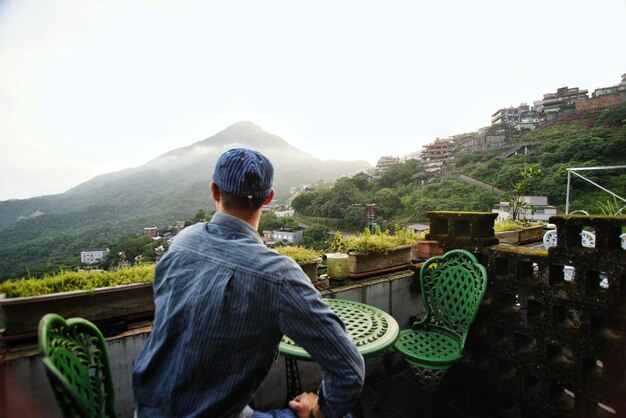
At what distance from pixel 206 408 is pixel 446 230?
2.59 meters

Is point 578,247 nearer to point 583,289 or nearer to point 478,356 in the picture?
point 583,289

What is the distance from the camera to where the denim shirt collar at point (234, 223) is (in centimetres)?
98

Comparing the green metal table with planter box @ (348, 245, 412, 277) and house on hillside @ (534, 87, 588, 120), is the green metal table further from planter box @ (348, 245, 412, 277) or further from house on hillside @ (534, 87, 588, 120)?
house on hillside @ (534, 87, 588, 120)

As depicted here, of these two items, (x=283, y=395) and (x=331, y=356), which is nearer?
(x=331, y=356)

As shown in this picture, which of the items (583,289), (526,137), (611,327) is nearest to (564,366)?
(611,327)

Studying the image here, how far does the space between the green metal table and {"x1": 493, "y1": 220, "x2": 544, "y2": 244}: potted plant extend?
13.7 ft

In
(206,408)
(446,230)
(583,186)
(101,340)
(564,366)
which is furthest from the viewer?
(583,186)

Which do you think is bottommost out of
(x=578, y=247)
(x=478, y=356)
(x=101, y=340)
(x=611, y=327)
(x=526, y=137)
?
(x=478, y=356)

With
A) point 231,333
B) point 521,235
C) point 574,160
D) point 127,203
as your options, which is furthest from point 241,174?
point 574,160

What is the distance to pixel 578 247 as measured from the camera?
1.74 metres

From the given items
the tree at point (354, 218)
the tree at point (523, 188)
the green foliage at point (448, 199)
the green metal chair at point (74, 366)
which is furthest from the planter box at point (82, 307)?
the tree at point (354, 218)

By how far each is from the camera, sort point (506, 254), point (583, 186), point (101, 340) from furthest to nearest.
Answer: point (583, 186)
point (506, 254)
point (101, 340)

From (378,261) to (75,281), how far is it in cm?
251

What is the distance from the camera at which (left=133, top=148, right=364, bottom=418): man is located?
0.84 meters
